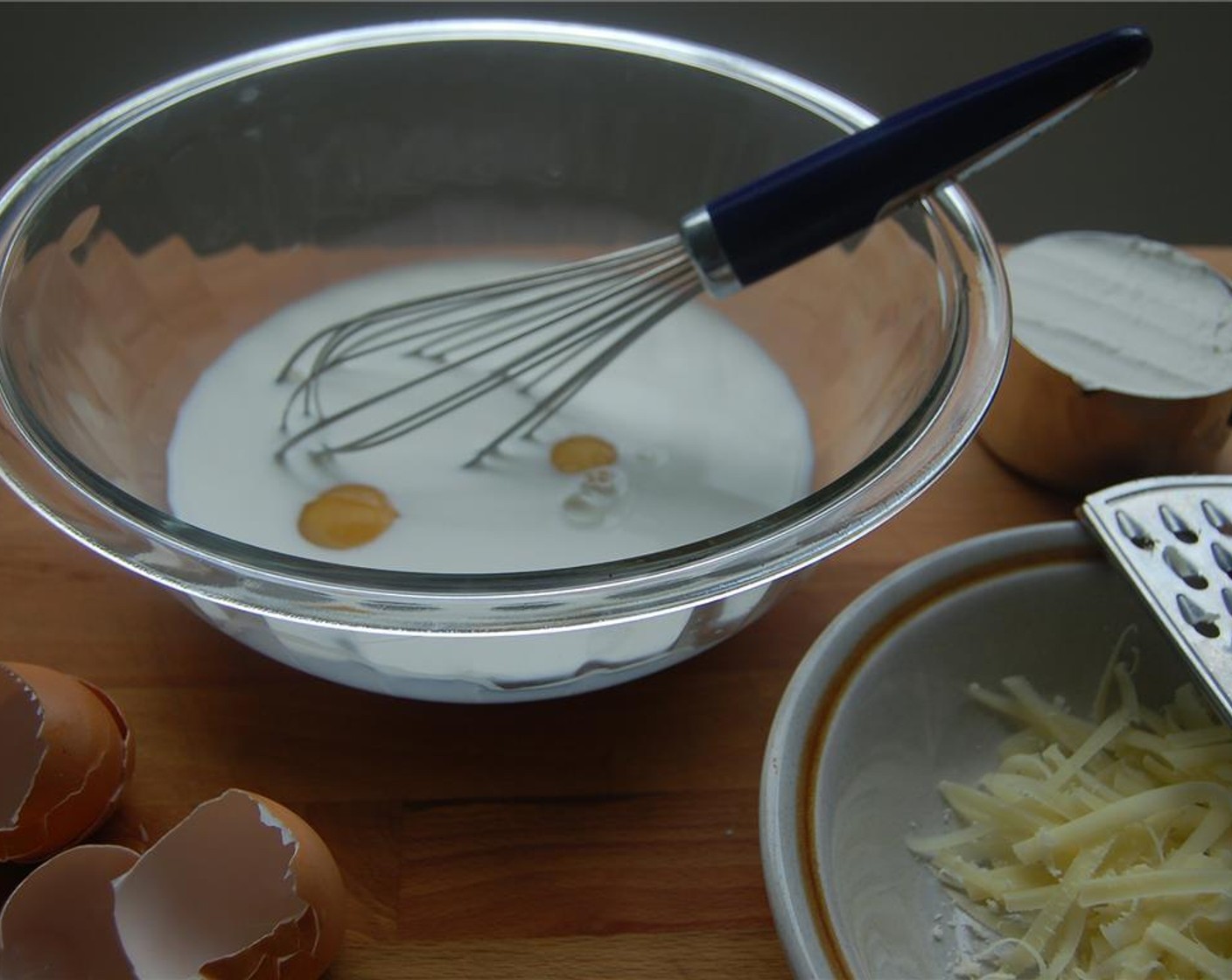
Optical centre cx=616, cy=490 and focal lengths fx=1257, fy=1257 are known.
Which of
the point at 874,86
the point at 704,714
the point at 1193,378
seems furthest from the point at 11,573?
the point at 874,86

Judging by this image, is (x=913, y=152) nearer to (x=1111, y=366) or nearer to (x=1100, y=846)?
(x=1111, y=366)

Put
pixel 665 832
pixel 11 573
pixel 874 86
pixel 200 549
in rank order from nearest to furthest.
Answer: pixel 200 549 → pixel 665 832 → pixel 11 573 → pixel 874 86

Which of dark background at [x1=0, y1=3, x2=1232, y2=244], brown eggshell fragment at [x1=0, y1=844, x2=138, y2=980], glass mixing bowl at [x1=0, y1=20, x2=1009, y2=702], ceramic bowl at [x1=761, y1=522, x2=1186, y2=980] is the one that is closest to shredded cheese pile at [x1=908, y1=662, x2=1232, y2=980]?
ceramic bowl at [x1=761, y1=522, x2=1186, y2=980]

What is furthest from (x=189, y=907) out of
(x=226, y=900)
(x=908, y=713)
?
(x=908, y=713)

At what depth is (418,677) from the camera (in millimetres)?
618

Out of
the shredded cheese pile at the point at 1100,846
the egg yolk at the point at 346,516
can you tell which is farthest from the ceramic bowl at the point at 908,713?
the egg yolk at the point at 346,516

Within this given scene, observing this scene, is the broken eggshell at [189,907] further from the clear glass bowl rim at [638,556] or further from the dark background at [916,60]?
the dark background at [916,60]

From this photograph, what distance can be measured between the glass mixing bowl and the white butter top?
0.37 ft

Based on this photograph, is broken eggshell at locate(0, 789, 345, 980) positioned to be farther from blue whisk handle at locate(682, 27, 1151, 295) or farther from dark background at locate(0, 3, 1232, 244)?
dark background at locate(0, 3, 1232, 244)

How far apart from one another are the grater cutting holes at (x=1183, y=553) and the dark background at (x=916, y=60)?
0.87 meters

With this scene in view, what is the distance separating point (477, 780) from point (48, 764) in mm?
212

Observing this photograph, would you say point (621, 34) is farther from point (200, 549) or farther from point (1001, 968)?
point (1001, 968)

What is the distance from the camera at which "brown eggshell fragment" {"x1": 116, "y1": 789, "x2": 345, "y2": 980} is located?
52 centimetres

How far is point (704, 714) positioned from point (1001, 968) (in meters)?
0.20
